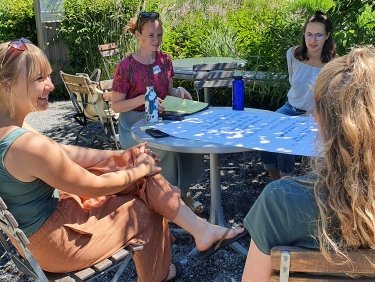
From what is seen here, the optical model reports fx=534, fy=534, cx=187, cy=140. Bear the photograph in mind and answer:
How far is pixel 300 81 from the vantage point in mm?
4148

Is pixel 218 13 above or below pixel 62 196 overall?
above

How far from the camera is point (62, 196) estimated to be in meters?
2.47

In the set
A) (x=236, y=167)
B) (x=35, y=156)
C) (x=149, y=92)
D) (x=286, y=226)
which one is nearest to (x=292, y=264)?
(x=286, y=226)

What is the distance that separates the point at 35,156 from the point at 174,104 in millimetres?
1621

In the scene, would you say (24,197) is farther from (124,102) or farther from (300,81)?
(300,81)

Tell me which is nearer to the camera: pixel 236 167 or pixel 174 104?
pixel 174 104

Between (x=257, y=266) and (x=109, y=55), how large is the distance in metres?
6.52

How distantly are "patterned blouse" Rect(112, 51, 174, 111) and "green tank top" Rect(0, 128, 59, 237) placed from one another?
1.69 metres

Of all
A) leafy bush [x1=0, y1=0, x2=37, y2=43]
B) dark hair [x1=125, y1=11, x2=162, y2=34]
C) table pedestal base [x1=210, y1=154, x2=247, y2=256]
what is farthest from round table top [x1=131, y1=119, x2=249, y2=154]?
leafy bush [x1=0, y1=0, x2=37, y2=43]

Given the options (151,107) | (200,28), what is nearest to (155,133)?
→ (151,107)

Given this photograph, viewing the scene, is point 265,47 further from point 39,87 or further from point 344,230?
point 344,230

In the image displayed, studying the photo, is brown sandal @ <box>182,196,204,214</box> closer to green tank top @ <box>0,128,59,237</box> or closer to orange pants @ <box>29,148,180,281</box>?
orange pants @ <box>29,148,180,281</box>

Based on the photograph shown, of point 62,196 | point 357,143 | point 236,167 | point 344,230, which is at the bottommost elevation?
point 236,167

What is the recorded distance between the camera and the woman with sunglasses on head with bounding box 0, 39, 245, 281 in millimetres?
2145
